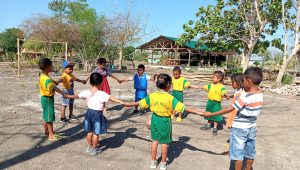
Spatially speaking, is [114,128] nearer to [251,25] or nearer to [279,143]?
[279,143]

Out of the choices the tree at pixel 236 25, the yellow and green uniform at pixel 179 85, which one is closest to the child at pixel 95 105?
the yellow and green uniform at pixel 179 85

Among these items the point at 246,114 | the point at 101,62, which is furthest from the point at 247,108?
the point at 101,62

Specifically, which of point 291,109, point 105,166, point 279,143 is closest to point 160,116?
point 105,166

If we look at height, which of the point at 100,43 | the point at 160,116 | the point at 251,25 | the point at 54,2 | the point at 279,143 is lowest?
the point at 279,143

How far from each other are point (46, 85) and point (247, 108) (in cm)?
344

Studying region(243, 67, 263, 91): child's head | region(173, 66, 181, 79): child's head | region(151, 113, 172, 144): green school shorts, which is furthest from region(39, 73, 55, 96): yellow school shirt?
region(243, 67, 263, 91): child's head

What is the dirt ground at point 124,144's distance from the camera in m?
4.31

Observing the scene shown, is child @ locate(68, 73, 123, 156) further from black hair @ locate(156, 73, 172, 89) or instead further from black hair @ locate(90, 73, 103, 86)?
black hair @ locate(156, 73, 172, 89)

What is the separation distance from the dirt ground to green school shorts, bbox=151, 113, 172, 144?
1.86 ft

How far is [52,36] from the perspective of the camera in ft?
99.3

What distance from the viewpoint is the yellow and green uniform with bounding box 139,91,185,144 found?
3.85 metres

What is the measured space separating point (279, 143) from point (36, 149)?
4904 millimetres

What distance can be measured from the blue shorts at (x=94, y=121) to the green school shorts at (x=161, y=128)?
36.7 inches

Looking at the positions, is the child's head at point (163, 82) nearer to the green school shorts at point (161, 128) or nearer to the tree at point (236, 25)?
the green school shorts at point (161, 128)
